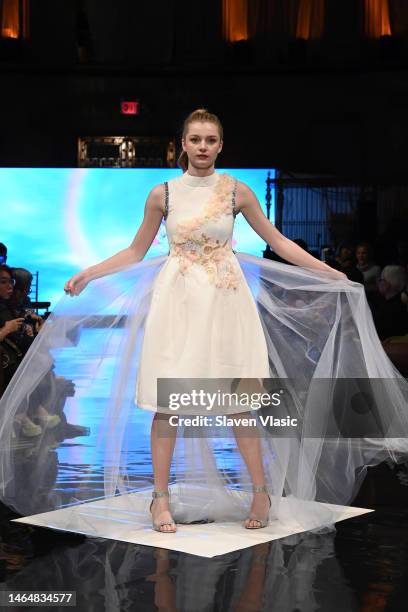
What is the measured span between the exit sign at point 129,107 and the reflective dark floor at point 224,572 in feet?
31.0

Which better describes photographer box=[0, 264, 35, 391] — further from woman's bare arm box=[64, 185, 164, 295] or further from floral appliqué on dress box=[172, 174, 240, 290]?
floral appliqué on dress box=[172, 174, 240, 290]

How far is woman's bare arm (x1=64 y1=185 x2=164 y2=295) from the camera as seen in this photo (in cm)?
337

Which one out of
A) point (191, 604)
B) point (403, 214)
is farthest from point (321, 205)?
point (191, 604)

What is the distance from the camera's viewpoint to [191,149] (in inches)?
131

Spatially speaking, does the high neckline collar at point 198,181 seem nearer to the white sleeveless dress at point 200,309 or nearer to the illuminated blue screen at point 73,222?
the white sleeveless dress at point 200,309

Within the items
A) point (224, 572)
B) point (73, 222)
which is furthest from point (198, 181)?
point (73, 222)

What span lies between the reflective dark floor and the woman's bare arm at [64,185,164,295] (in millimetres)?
843

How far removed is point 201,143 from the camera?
333 centimetres

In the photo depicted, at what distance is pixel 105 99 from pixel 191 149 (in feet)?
30.3

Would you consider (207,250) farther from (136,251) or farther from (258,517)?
(258,517)

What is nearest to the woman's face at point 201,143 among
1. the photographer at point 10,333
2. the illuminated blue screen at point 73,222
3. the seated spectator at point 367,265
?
the photographer at point 10,333

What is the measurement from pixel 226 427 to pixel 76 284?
746mm

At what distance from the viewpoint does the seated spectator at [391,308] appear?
5891 millimetres

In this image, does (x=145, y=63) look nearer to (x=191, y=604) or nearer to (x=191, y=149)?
(x=191, y=149)
